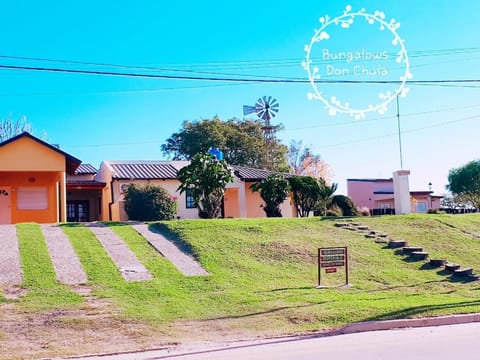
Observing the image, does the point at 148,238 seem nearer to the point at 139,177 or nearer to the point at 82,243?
the point at 82,243

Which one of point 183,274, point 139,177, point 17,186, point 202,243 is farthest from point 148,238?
point 139,177

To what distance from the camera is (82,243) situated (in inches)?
739

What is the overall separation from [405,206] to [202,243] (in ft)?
47.7

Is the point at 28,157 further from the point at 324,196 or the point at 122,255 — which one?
the point at 324,196

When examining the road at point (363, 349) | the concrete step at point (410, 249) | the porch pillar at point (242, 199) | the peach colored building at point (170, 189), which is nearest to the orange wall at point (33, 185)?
the peach colored building at point (170, 189)

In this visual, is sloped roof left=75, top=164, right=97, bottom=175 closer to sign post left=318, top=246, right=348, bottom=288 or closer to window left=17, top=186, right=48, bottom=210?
window left=17, top=186, right=48, bottom=210

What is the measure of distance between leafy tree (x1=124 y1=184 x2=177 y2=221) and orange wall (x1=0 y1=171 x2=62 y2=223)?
469cm

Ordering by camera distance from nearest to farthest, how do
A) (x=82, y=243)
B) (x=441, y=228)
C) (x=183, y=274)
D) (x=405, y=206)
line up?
(x=183, y=274) → (x=82, y=243) → (x=441, y=228) → (x=405, y=206)

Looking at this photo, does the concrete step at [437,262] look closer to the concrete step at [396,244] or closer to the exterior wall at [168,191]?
the concrete step at [396,244]

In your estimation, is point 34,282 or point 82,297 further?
point 34,282

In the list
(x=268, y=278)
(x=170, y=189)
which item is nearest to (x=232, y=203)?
(x=170, y=189)

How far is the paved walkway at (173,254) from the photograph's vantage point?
53.6ft

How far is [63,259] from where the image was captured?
16.8m

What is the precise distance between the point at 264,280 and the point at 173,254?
3.43m
